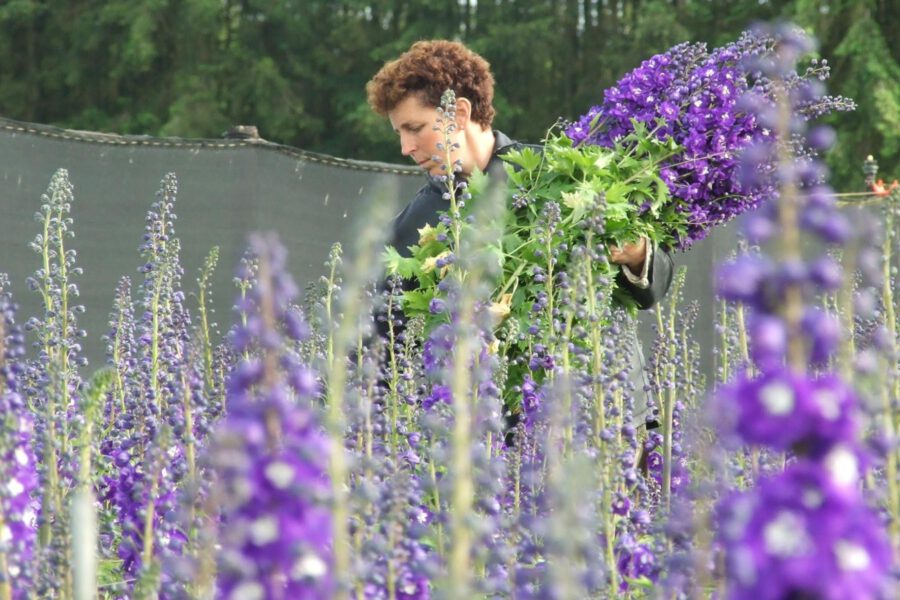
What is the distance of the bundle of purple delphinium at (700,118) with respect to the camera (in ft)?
12.3

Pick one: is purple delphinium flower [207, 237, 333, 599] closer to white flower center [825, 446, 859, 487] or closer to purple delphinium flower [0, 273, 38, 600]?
white flower center [825, 446, 859, 487]

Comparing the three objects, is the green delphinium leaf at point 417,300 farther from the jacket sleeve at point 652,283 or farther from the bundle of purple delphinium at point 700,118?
the bundle of purple delphinium at point 700,118

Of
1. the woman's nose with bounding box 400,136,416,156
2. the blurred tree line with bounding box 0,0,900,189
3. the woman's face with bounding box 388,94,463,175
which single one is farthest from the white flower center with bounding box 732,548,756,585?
the blurred tree line with bounding box 0,0,900,189

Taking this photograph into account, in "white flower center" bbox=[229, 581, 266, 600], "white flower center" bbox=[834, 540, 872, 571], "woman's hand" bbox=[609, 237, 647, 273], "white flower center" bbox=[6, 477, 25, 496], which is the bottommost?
"white flower center" bbox=[229, 581, 266, 600]

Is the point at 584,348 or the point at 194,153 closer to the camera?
the point at 584,348

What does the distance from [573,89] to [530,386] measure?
59.1 ft

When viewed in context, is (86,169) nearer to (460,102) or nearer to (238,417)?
(460,102)

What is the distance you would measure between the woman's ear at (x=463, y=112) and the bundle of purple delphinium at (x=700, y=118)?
2.03 ft

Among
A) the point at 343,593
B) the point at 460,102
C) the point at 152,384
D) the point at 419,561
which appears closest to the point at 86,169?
the point at 460,102

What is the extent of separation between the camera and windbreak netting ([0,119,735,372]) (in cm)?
700

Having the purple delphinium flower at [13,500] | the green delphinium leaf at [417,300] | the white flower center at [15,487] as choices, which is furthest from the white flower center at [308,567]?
the green delphinium leaf at [417,300]

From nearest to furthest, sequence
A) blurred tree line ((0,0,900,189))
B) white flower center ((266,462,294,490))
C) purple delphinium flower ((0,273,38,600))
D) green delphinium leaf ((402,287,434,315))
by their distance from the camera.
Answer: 1. white flower center ((266,462,294,490))
2. purple delphinium flower ((0,273,38,600))
3. green delphinium leaf ((402,287,434,315))
4. blurred tree line ((0,0,900,189))

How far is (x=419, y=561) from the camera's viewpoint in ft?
6.25

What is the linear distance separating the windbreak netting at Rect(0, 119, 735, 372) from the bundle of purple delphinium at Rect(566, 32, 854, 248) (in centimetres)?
371
